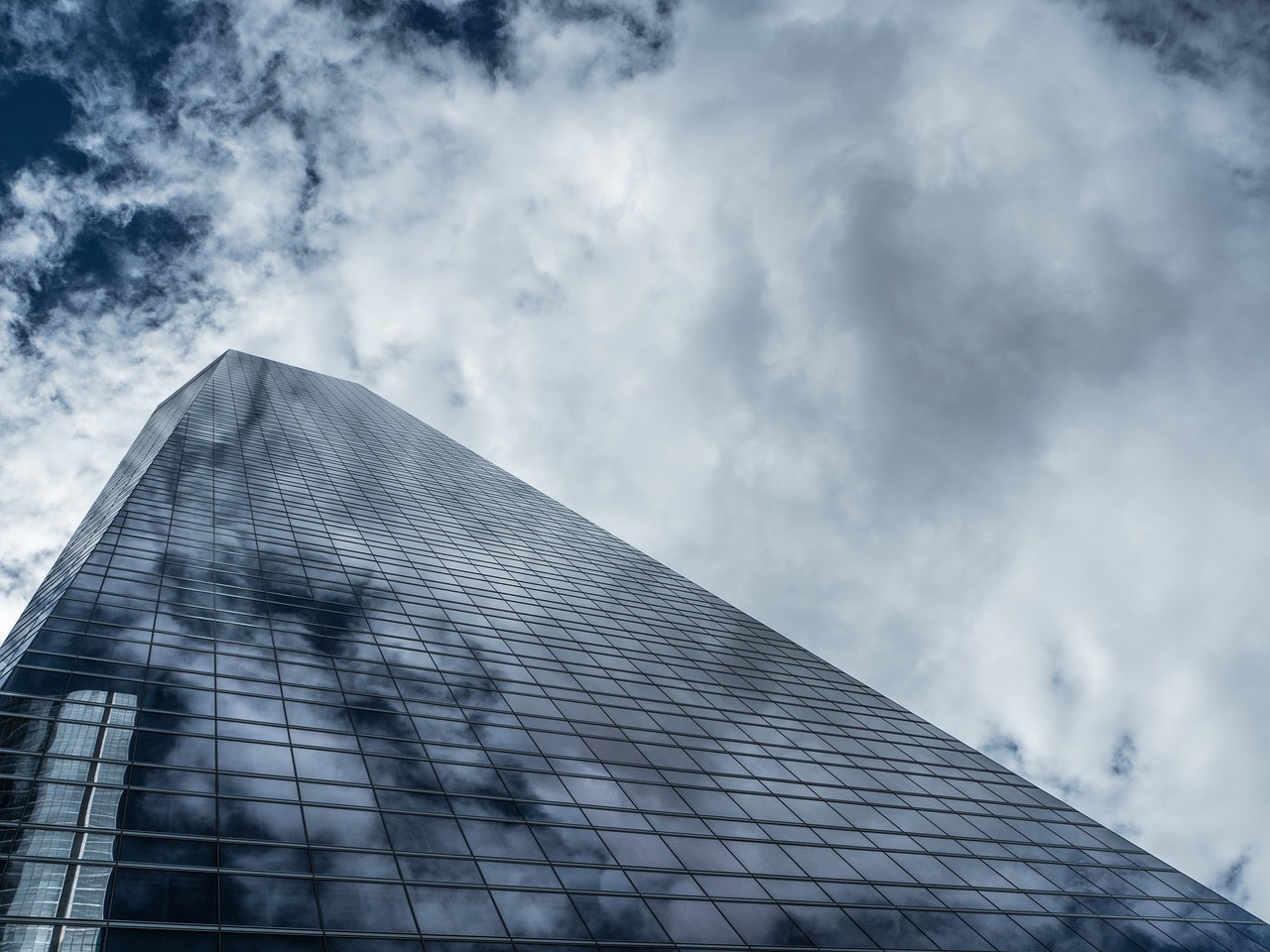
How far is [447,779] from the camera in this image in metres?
25.0

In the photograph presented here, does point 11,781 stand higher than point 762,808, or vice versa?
point 11,781

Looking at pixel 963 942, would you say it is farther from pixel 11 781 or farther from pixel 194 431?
pixel 194 431

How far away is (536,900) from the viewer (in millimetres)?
20453

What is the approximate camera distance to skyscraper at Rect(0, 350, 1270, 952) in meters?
17.7

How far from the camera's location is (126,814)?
17.8 meters

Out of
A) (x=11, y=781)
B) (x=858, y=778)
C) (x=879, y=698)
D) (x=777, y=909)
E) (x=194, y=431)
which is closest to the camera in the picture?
(x=11, y=781)

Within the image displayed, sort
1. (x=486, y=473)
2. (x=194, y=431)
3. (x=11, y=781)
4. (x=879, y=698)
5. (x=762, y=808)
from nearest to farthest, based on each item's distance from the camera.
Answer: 1. (x=11, y=781)
2. (x=762, y=808)
3. (x=879, y=698)
4. (x=194, y=431)
5. (x=486, y=473)

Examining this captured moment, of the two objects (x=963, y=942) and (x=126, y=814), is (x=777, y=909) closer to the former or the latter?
(x=963, y=942)

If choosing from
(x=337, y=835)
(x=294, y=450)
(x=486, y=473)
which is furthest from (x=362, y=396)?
(x=337, y=835)

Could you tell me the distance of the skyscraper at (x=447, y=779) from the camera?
1766cm

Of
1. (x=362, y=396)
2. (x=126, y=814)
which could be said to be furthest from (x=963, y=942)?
(x=362, y=396)

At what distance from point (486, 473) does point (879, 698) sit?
161ft

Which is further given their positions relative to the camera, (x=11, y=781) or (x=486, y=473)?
(x=486, y=473)

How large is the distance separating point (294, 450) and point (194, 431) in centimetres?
903
